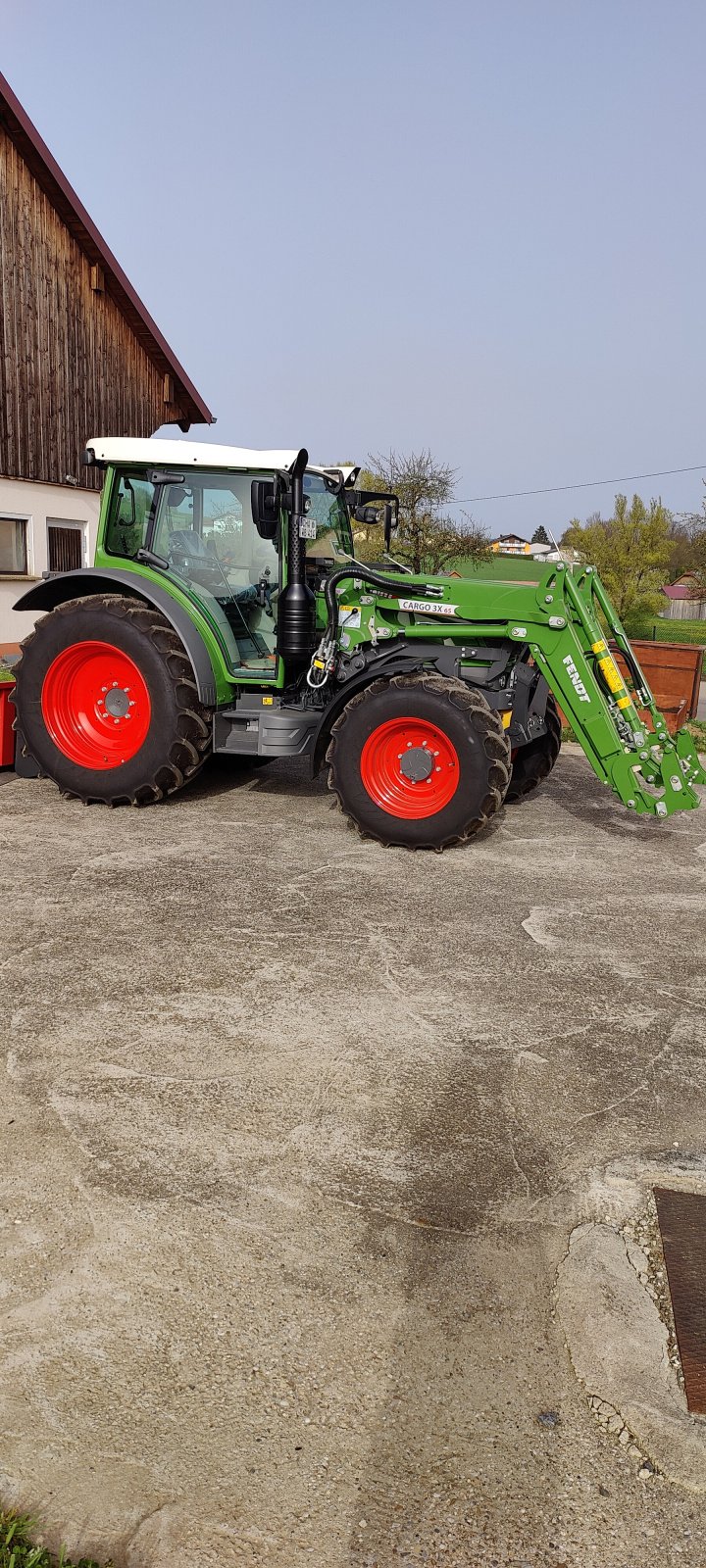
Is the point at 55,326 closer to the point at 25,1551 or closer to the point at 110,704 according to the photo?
the point at 110,704

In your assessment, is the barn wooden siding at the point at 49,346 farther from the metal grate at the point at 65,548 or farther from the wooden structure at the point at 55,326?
the metal grate at the point at 65,548

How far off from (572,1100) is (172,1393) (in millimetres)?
1797

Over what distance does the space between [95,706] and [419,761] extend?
2.51 metres

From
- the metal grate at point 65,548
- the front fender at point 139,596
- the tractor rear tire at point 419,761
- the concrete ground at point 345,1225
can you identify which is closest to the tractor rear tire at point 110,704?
the front fender at point 139,596

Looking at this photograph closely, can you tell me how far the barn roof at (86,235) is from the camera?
1257 centimetres

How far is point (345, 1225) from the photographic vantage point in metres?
2.99

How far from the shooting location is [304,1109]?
3.57 meters

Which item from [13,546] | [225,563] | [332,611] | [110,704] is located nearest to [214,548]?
[225,563]

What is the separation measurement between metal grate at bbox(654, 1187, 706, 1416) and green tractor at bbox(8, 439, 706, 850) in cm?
354

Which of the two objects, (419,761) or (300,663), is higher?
(300,663)

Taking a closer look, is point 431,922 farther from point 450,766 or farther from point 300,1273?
point 300,1273

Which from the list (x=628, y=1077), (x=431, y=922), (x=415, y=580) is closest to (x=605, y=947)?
(x=431, y=922)

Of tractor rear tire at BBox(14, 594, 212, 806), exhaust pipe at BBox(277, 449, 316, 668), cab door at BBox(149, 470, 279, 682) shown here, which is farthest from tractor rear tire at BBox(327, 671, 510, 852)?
tractor rear tire at BBox(14, 594, 212, 806)

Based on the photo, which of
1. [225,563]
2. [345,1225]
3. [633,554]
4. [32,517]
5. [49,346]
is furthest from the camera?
[633,554]
